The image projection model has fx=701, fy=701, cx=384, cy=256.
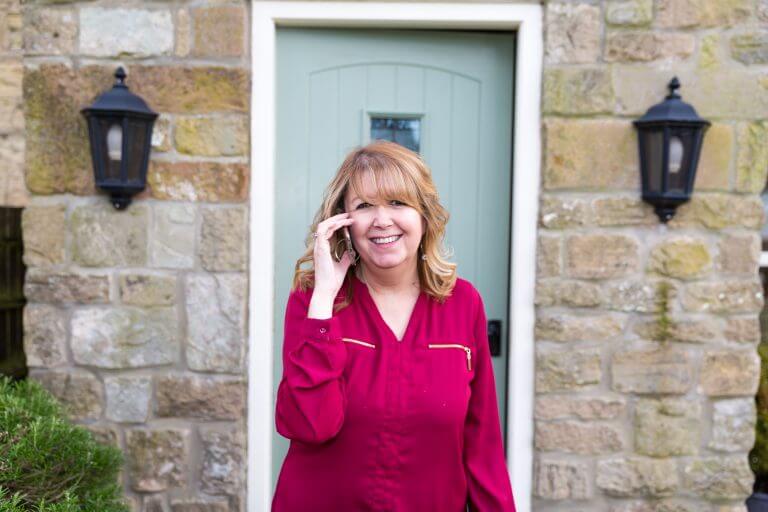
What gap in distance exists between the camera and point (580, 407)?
9.39 feet

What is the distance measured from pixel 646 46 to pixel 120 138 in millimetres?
2125

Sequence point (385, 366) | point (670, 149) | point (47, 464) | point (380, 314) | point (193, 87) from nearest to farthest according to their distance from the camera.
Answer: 1. point (385, 366)
2. point (380, 314)
3. point (47, 464)
4. point (670, 149)
5. point (193, 87)

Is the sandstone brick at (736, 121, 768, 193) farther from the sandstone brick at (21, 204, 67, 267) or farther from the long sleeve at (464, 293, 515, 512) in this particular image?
the sandstone brick at (21, 204, 67, 267)

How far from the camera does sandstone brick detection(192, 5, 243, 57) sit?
111 inches

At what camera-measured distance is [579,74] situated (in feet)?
9.30

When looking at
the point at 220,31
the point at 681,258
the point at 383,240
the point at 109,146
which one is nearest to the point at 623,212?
the point at 681,258

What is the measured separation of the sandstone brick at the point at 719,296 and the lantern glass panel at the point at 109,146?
92.0 inches

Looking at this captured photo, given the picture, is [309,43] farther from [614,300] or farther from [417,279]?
[614,300]

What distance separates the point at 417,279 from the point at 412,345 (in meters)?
0.22

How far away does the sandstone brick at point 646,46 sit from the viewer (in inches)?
111

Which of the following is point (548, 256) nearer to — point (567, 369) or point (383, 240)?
point (567, 369)

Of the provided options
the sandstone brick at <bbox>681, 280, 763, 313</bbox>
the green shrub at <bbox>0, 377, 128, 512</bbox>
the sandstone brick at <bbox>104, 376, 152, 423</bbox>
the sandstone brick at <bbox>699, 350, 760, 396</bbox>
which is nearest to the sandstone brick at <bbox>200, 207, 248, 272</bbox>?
the sandstone brick at <bbox>104, 376, 152, 423</bbox>

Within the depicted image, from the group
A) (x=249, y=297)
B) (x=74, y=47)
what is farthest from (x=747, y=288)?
(x=74, y=47)

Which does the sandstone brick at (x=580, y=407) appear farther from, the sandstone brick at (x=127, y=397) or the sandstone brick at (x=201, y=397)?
the sandstone brick at (x=127, y=397)
